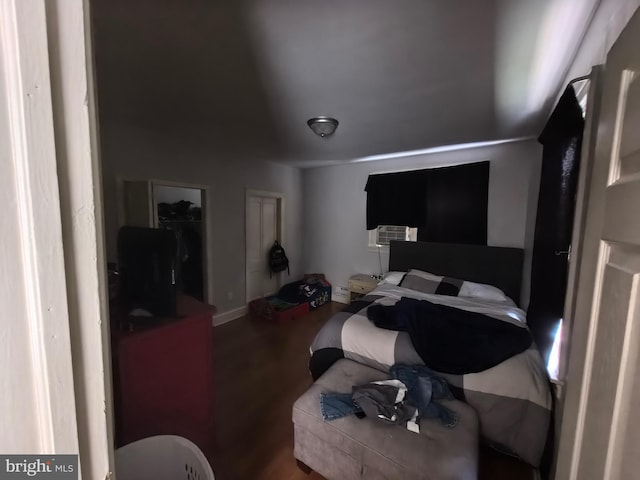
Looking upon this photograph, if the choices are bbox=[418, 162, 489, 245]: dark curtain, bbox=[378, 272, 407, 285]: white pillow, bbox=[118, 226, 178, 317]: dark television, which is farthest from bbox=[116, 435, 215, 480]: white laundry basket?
bbox=[418, 162, 489, 245]: dark curtain

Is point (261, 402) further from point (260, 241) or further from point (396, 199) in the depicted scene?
point (396, 199)

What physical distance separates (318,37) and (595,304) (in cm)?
147

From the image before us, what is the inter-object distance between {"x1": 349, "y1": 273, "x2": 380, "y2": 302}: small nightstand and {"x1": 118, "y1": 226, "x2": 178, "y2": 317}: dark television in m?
3.08

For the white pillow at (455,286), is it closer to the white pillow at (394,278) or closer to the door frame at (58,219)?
the white pillow at (394,278)

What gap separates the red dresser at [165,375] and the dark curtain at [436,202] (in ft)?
10.2

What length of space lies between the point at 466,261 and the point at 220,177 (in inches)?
131

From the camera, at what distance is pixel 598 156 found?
0.75 metres

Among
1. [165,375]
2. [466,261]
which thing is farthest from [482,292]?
[165,375]

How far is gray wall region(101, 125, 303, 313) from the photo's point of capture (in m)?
2.73

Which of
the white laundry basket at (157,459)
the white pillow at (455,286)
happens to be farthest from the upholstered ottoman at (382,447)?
the white pillow at (455,286)

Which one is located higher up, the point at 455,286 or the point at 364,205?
the point at 364,205

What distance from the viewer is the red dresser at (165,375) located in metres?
1.18

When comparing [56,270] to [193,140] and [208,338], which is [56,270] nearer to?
[208,338]

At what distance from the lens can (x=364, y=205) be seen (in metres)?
4.29
